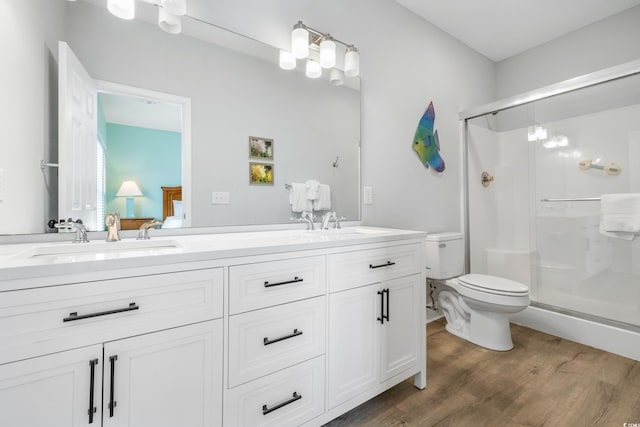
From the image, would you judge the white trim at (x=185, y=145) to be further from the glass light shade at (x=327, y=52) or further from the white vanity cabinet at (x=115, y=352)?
the glass light shade at (x=327, y=52)

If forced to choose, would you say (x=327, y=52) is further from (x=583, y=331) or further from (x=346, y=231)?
(x=583, y=331)

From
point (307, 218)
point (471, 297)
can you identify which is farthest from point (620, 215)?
point (307, 218)

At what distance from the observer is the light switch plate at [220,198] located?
4.80 ft

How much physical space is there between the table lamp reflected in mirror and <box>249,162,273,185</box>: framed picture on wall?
54 centimetres

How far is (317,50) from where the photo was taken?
1.81m

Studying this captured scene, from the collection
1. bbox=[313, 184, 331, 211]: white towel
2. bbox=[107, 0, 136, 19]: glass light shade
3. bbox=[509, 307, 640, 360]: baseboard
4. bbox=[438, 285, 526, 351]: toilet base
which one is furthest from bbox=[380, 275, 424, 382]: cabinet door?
bbox=[107, 0, 136, 19]: glass light shade

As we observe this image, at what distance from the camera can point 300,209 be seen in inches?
69.7

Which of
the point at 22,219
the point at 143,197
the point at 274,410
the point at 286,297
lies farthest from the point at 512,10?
the point at 22,219

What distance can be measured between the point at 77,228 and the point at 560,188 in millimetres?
3163

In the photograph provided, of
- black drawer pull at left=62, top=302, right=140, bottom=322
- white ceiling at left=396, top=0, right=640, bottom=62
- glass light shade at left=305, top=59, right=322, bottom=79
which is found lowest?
black drawer pull at left=62, top=302, right=140, bottom=322

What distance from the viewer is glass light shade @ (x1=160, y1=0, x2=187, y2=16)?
1277mm

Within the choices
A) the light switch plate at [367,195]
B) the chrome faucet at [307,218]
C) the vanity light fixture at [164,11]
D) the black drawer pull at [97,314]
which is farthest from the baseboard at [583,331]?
the vanity light fixture at [164,11]

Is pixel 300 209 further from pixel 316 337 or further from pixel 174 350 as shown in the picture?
pixel 174 350

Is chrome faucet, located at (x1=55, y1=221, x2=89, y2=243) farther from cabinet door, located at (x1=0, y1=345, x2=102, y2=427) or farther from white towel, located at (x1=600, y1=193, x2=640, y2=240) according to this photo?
white towel, located at (x1=600, y1=193, x2=640, y2=240)
